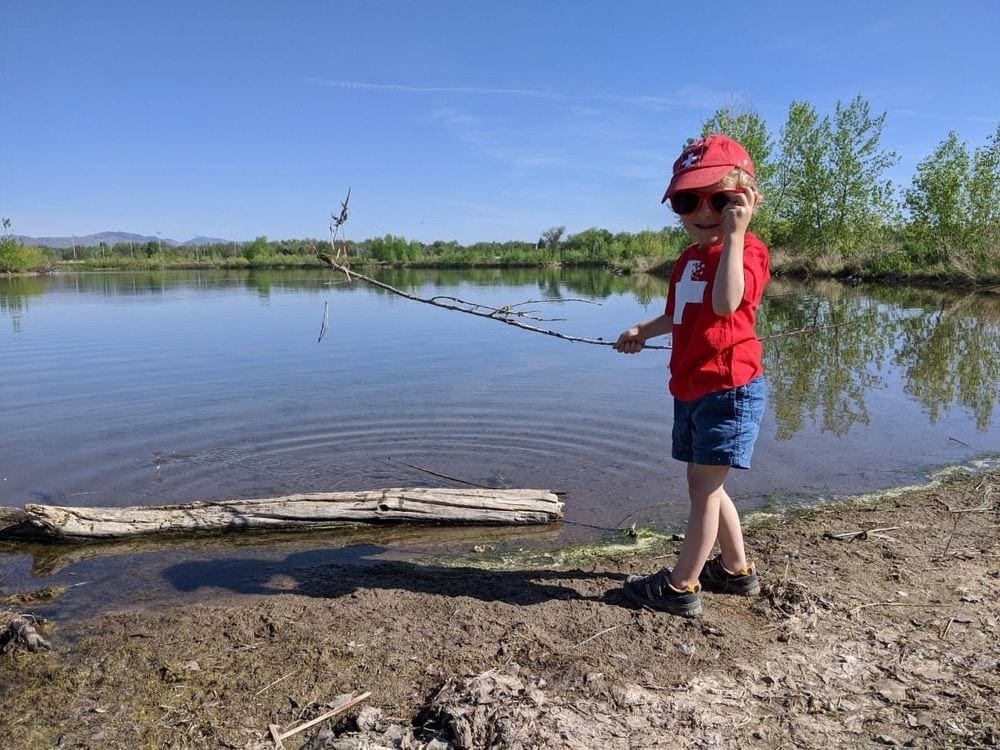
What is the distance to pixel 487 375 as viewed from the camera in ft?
36.7

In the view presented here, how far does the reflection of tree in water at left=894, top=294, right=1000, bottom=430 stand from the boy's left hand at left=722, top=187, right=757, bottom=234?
6.38m

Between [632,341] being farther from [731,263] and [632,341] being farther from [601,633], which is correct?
[601,633]

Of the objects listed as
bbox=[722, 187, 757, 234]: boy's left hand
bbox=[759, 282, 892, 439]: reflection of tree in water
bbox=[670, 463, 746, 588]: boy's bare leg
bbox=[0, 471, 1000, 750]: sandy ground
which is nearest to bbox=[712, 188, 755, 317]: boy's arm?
bbox=[722, 187, 757, 234]: boy's left hand

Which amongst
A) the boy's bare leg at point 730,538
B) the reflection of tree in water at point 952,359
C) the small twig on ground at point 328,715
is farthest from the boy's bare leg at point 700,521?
the reflection of tree in water at point 952,359

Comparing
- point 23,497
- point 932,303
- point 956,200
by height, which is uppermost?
point 956,200

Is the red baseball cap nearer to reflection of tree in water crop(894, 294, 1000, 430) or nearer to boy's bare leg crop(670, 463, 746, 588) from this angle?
boy's bare leg crop(670, 463, 746, 588)

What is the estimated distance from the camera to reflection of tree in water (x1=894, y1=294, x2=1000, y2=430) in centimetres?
877

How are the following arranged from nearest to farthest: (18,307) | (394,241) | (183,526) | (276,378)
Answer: (183,526)
(276,378)
(18,307)
(394,241)

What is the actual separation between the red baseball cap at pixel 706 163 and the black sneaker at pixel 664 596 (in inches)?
74.1

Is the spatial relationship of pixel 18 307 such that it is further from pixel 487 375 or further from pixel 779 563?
pixel 779 563

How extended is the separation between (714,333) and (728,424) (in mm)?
427

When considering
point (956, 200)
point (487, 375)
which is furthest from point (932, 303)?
point (487, 375)

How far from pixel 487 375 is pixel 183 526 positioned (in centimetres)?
679

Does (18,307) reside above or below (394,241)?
below
